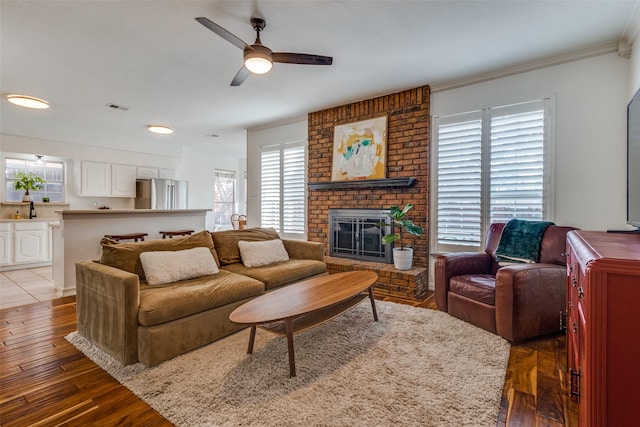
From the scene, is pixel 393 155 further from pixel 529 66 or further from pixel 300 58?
pixel 300 58

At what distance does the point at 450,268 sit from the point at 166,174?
6.81 meters

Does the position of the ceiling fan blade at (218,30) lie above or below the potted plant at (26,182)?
above

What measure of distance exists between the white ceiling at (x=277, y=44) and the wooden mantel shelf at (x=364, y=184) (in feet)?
4.00

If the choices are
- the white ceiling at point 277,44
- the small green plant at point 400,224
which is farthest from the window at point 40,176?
the small green plant at point 400,224

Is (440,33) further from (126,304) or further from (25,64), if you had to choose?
(25,64)

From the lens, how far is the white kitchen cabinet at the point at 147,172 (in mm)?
6895

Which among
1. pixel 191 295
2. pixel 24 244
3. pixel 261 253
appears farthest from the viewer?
pixel 24 244

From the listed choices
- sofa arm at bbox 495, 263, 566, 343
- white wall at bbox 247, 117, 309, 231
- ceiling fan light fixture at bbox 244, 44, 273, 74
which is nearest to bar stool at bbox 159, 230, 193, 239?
white wall at bbox 247, 117, 309, 231

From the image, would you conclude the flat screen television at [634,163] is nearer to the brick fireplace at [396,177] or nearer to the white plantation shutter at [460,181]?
the white plantation shutter at [460,181]

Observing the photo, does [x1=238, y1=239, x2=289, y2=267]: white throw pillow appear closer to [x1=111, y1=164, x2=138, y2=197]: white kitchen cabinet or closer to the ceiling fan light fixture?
the ceiling fan light fixture

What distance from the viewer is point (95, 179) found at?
622cm

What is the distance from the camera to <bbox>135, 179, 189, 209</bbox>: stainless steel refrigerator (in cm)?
670

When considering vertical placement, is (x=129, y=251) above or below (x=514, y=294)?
above

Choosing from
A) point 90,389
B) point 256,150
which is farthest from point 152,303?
point 256,150
